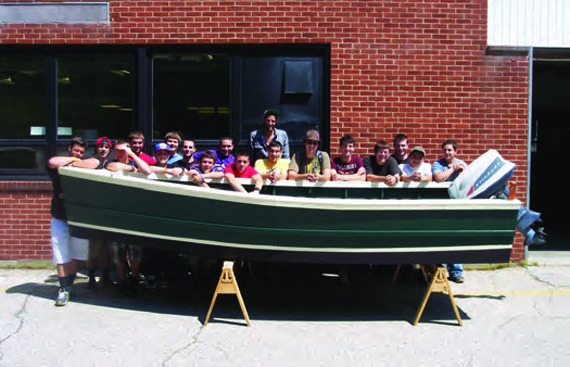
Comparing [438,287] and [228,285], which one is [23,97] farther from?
[438,287]

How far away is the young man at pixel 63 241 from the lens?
5789mm

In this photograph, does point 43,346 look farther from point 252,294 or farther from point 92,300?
point 252,294

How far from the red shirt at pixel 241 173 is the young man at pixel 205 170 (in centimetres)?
10

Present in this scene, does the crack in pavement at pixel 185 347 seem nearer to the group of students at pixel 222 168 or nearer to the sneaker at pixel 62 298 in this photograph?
the group of students at pixel 222 168

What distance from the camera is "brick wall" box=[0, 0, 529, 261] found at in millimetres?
7457

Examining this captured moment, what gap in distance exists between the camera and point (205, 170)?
5812 mm

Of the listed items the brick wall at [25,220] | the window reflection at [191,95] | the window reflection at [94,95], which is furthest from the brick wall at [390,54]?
the brick wall at [25,220]

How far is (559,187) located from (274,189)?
11769 millimetres

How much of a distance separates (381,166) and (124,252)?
2.97 meters

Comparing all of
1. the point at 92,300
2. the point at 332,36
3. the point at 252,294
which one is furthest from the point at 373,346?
the point at 332,36

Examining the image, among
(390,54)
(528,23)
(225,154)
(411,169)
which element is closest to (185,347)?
(225,154)

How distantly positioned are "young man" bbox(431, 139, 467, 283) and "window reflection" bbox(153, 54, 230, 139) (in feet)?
9.46

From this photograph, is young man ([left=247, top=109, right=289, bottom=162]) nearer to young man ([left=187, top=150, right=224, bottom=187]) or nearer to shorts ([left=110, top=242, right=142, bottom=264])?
young man ([left=187, top=150, right=224, bottom=187])

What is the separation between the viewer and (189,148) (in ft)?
20.3
